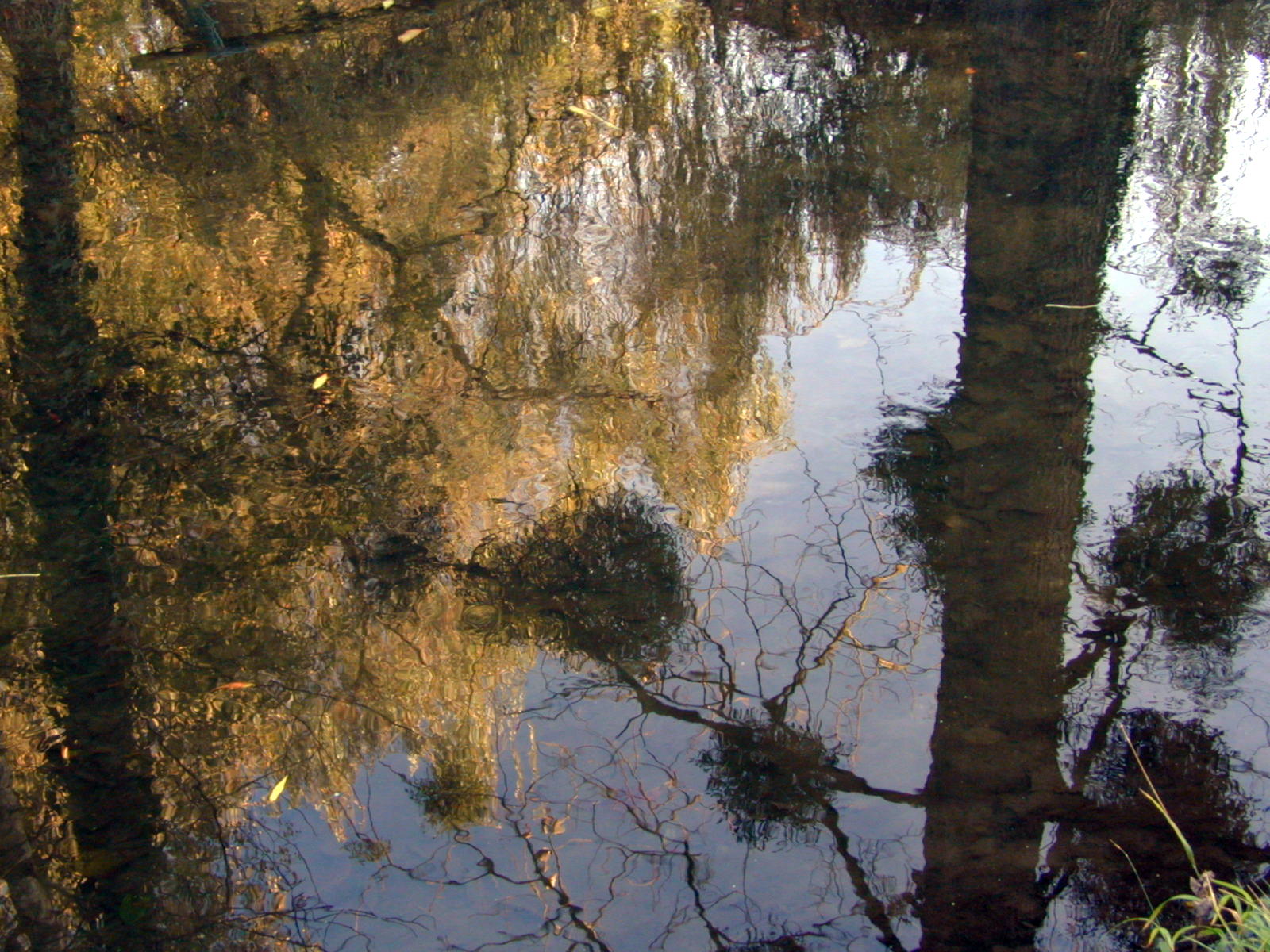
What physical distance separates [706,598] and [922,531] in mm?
689

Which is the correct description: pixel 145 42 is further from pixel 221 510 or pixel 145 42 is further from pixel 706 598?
pixel 706 598

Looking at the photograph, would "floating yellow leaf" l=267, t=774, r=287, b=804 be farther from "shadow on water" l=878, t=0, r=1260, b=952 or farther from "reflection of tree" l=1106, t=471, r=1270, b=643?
"reflection of tree" l=1106, t=471, r=1270, b=643

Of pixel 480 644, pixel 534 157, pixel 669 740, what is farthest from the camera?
pixel 534 157

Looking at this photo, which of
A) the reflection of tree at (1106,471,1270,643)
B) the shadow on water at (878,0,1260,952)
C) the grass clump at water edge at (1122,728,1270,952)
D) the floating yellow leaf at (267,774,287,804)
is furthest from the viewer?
the reflection of tree at (1106,471,1270,643)

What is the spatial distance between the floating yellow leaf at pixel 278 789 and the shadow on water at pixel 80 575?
0.28m

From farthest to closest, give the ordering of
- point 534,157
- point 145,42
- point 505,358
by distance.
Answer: point 145,42
point 534,157
point 505,358

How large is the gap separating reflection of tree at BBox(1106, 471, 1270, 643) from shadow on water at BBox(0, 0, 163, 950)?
8.62 feet

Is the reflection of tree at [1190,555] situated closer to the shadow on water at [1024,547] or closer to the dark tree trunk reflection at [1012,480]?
the shadow on water at [1024,547]

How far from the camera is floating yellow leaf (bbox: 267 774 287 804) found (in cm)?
279

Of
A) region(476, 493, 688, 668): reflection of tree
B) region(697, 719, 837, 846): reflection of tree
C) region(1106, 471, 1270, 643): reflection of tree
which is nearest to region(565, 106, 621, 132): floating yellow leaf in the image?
region(476, 493, 688, 668): reflection of tree

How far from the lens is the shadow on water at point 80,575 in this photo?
2639mm

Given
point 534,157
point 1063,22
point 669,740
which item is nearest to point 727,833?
point 669,740

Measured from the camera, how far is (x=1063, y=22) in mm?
6621

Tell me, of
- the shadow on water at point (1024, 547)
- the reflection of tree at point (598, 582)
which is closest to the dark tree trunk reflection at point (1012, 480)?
the shadow on water at point (1024, 547)
